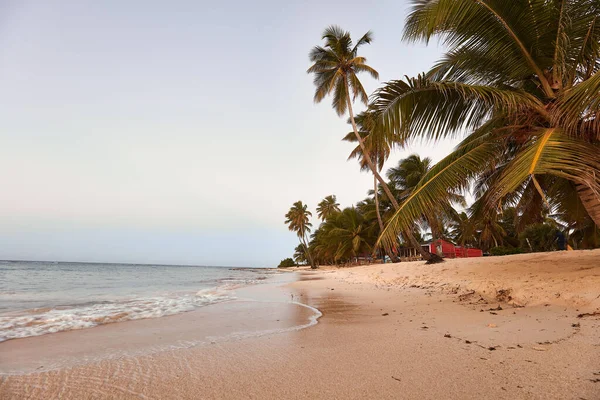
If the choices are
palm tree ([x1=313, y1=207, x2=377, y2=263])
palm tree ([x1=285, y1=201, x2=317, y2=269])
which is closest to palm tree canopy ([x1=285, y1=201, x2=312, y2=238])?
palm tree ([x1=285, y1=201, x2=317, y2=269])

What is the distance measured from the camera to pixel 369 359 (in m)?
2.57

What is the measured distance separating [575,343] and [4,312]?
33.2 ft

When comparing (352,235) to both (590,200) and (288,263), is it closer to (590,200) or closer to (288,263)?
(590,200)

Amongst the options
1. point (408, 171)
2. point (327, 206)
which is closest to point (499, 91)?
point (408, 171)

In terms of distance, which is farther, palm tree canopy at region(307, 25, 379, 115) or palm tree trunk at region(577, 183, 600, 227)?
palm tree canopy at region(307, 25, 379, 115)

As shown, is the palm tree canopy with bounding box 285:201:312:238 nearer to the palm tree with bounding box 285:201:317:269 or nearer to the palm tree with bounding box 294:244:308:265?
the palm tree with bounding box 285:201:317:269

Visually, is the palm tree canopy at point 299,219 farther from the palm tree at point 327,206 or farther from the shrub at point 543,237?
the shrub at point 543,237

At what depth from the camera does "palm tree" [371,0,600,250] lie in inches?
160

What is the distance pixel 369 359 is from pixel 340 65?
18.3 metres

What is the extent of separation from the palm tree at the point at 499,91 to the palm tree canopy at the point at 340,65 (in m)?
13.5

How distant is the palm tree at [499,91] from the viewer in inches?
160

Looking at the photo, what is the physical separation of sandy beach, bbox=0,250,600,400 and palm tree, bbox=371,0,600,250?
1451mm

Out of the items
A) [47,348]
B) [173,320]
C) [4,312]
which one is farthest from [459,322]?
[4,312]

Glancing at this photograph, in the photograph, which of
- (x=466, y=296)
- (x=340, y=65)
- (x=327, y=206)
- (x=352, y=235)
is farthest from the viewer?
(x=327, y=206)
